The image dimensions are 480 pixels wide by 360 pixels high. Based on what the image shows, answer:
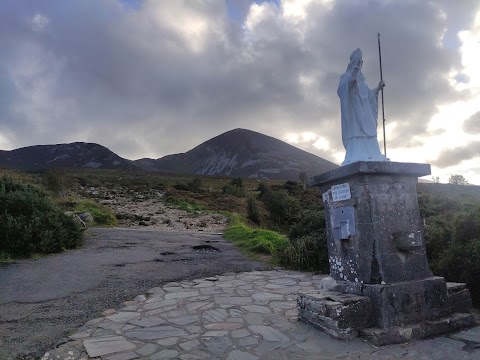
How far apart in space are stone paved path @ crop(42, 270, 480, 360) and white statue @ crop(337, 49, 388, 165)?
2.19 meters

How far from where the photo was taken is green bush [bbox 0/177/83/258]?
894 cm

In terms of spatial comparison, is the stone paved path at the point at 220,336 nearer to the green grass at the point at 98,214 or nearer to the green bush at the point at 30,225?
the green bush at the point at 30,225

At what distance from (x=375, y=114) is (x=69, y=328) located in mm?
4702

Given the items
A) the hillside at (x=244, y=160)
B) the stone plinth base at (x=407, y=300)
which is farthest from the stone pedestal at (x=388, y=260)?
the hillside at (x=244, y=160)

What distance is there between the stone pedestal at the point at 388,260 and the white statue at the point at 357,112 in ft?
1.35

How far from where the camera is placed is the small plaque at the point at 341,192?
14.8 feet

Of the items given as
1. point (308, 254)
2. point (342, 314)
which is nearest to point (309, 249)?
point (308, 254)

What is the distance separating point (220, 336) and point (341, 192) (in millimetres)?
2238

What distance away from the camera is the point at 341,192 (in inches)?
182

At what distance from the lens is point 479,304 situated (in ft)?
16.4

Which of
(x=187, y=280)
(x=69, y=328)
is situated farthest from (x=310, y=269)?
(x=69, y=328)

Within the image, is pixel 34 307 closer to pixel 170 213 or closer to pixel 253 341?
pixel 253 341

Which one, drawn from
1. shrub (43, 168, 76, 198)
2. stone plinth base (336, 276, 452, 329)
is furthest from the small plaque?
shrub (43, 168, 76, 198)

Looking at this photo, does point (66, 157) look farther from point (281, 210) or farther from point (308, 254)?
point (308, 254)
